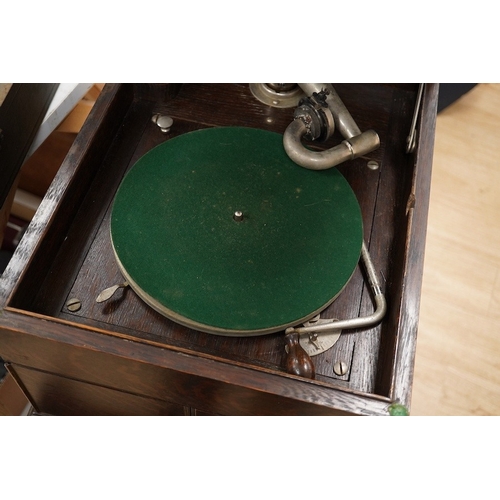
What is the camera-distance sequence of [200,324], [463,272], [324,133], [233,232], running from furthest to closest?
[463,272] → [324,133] → [233,232] → [200,324]

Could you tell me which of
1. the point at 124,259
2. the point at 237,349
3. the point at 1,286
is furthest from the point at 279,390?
the point at 1,286

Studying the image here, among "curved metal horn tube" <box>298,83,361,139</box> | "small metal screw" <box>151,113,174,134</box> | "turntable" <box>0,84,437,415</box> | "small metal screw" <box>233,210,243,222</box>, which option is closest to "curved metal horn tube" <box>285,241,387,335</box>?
"turntable" <box>0,84,437,415</box>

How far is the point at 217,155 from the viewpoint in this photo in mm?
1308

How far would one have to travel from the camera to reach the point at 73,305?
44.0 inches

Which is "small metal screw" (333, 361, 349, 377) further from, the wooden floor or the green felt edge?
the wooden floor

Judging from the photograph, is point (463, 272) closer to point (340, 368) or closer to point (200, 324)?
point (340, 368)

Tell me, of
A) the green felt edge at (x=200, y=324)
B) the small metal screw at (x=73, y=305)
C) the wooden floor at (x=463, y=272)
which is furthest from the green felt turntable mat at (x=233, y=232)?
the wooden floor at (x=463, y=272)

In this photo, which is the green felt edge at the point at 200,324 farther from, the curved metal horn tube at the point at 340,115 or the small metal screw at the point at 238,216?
the curved metal horn tube at the point at 340,115

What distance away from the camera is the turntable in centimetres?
100

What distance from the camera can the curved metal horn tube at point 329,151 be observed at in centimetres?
127

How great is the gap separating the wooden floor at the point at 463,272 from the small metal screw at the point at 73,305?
101cm

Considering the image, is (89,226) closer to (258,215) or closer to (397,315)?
(258,215)

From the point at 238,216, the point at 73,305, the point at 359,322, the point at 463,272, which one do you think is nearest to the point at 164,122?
the point at 238,216

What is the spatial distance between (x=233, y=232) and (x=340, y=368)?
33 centimetres
